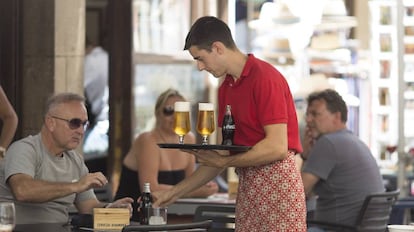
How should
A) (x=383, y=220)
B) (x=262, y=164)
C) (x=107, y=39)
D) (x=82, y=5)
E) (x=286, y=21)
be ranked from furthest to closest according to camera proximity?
1. (x=286, y=21)
2. (x=107, y=39)
3. (x=82, y=5)
4. (x=383, y=220)
5. (x=262, y=164)

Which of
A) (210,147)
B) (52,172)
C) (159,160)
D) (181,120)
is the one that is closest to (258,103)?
(210,147)

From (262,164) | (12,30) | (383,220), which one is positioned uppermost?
(12,30)

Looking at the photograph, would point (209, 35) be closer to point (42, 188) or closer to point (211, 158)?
point (211, 158)

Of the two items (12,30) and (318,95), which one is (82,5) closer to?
(12,30)

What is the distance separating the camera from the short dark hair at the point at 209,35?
208 inches

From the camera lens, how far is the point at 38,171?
5.99 m

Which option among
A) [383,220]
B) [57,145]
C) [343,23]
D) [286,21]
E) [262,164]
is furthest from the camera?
[343,23]

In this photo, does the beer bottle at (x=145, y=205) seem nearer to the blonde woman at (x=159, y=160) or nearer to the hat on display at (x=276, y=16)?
the blonde woman at (x=159, y=160)

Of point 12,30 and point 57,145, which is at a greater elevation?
point 12,30

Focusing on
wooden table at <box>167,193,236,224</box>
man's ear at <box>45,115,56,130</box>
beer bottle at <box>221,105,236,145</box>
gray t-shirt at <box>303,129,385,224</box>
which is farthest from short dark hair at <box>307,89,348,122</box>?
beer bottle at <box>221,105,236,145</box>

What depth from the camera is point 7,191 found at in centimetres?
596

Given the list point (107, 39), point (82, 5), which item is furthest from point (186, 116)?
point (107, 39)

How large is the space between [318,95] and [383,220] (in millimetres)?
866

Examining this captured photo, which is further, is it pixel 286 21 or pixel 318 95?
pixel 286 21
